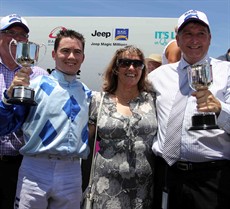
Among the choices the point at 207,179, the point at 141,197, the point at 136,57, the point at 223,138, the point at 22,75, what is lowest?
the point at 141,197

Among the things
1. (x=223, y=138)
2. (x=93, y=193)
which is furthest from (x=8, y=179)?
(x=223, y=138)

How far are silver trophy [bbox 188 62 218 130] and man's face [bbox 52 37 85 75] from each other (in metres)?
0.84

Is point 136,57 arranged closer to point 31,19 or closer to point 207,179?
point 207,179

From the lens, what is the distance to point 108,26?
18.9ft

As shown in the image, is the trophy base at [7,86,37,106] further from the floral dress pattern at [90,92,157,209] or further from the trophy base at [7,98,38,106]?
the floral dress pattern at [90,92,157,209]

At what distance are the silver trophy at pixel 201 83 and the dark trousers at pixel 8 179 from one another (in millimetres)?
1457

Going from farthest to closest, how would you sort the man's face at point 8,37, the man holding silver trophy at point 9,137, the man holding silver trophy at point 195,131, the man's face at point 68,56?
the man's face at point 8,37 < the man holding silver trophy at point 9,137 < the man's face at point 68,56 < the man holding silver trophy at point 195,131

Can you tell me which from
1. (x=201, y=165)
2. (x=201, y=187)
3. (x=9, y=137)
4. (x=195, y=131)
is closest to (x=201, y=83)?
(x=195, y=131)

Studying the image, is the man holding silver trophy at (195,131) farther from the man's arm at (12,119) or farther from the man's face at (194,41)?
the man's arm at (12,119)

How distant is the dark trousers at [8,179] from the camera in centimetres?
291

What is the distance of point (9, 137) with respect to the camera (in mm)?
2859

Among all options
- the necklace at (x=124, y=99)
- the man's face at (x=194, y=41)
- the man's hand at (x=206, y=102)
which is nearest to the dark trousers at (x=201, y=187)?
the man's hand at (x=206, y=102)

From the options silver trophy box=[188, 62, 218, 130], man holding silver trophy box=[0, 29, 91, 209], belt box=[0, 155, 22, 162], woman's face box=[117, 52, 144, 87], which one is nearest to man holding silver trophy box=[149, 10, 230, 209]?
silver trophy box=[188, 62, 218, 130]

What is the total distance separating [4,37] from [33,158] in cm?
111
